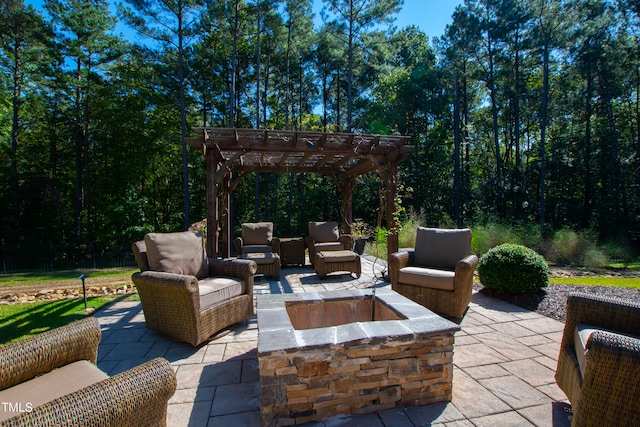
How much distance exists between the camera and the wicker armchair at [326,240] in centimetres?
601

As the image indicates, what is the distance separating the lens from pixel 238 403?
1.90m

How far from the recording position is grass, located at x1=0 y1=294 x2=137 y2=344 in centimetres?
305

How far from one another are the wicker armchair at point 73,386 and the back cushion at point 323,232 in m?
4.84

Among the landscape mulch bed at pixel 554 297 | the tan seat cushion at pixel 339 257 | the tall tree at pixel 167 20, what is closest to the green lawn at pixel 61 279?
the tan seat cushion at pixel 339 257

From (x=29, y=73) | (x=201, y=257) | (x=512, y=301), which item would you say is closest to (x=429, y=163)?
(x=512, y=301)

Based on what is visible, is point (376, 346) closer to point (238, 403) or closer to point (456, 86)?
point (238, 403)

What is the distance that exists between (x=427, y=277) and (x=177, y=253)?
8.31ft

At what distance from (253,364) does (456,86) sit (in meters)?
14.3

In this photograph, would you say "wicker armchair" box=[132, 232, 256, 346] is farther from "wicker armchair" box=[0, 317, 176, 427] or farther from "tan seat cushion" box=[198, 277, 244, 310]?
"wicker armchair" box=[0, 317, 176, 427]

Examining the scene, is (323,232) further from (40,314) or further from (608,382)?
(608,382)

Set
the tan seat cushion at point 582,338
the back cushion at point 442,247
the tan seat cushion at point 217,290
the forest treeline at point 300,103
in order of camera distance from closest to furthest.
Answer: the tan seat cushion at point 582,338 < the tan seat cushion at point 217,290 < the back cushion at point 442,247 < the forest treeline at point 300,103

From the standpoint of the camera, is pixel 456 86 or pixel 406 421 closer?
pixel 406 421

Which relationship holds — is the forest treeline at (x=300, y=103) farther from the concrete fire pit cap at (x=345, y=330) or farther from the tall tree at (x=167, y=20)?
the concrete fire pit cap at (x=345, y=330)

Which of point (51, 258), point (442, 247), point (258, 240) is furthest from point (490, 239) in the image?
point (51, 258)
